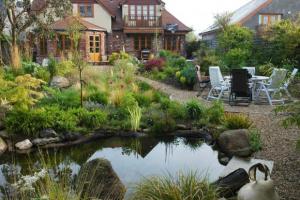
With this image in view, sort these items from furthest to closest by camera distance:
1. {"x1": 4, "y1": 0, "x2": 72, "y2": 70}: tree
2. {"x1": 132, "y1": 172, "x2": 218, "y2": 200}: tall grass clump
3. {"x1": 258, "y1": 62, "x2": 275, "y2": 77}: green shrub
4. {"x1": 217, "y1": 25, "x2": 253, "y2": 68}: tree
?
{"x1": 217, "y1": 25, "x2": 253, "y2": 68}: tree < {"x1": 4, "y1": 0, "x2": 72, "y2": 70}: tree < {"x1": 258, "y1": 62, "x2": 275, "y2": 77}: green shrub < {"x1": 132, "y1": 172, "x2": 218, "y2": 200}: tall grass clump

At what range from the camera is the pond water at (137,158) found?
5203mm

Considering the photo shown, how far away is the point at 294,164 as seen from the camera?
4648 mm

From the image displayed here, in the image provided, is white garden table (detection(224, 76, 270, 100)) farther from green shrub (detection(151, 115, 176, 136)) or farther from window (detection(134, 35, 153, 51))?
window (detection(134, 35, 153, 51))

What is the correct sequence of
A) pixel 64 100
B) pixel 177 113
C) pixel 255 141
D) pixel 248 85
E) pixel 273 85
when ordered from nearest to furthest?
pixel 255 141, pixel 177 113, pixel 64 100, pixel 248 85, pixel 273 85

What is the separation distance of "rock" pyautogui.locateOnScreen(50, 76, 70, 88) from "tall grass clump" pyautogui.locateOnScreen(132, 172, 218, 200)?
8650mm

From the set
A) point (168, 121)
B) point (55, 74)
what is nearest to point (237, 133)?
point (168, 121)

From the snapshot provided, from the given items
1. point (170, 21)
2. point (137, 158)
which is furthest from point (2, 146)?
point (170, 21)

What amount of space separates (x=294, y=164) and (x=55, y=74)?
10064 mm

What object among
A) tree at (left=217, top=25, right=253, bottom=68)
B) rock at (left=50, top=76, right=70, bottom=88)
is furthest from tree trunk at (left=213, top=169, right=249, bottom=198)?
tree at (left=217, top=25, right=253, bottom=68)

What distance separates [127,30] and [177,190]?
2147 cm

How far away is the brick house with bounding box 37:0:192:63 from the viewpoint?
23.2m

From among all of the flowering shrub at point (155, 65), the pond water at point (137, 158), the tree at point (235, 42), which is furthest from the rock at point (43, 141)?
the tree at point (235, 42)

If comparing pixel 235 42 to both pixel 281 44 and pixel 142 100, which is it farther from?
pixel 142 100

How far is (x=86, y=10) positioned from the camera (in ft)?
78.7
